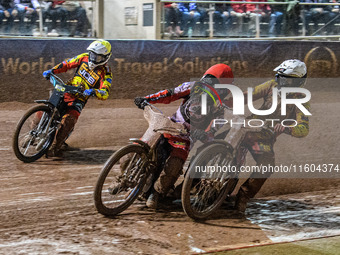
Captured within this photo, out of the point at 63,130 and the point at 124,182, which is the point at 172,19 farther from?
the point at 124,182

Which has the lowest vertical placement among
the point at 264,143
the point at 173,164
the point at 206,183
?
the point at 206,183

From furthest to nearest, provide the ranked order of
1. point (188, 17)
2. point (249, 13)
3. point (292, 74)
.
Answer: point (249, 13) < point (188, 17) < point (292, 74)

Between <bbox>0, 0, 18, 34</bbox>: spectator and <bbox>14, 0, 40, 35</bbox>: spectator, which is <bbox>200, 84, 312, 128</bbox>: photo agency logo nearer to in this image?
<bbox>14, 0, 40, 35</bbox>: spectator

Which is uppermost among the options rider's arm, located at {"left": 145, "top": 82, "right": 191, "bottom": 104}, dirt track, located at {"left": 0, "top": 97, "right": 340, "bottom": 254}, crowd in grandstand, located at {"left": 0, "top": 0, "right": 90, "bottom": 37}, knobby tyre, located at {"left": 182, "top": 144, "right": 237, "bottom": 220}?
crowd in grandstand, located at {"left": 0, "top": 0, "right": 90, "bottom": 37}

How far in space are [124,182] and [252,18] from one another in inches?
387

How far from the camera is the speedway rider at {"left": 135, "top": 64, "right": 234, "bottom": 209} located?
18.7ft

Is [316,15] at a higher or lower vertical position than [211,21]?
higher

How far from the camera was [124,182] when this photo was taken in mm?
5535

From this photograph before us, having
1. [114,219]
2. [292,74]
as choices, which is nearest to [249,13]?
[292,74]

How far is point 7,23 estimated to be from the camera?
1181 cm

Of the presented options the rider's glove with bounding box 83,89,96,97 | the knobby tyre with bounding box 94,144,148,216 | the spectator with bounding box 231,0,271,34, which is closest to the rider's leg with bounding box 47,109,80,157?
Result: the rider's glove with bounding box 83,89,96,97

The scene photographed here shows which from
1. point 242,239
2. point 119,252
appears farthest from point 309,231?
point 119,252

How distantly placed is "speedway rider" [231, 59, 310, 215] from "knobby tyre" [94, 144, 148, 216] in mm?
1227

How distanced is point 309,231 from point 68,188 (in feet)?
9.84
